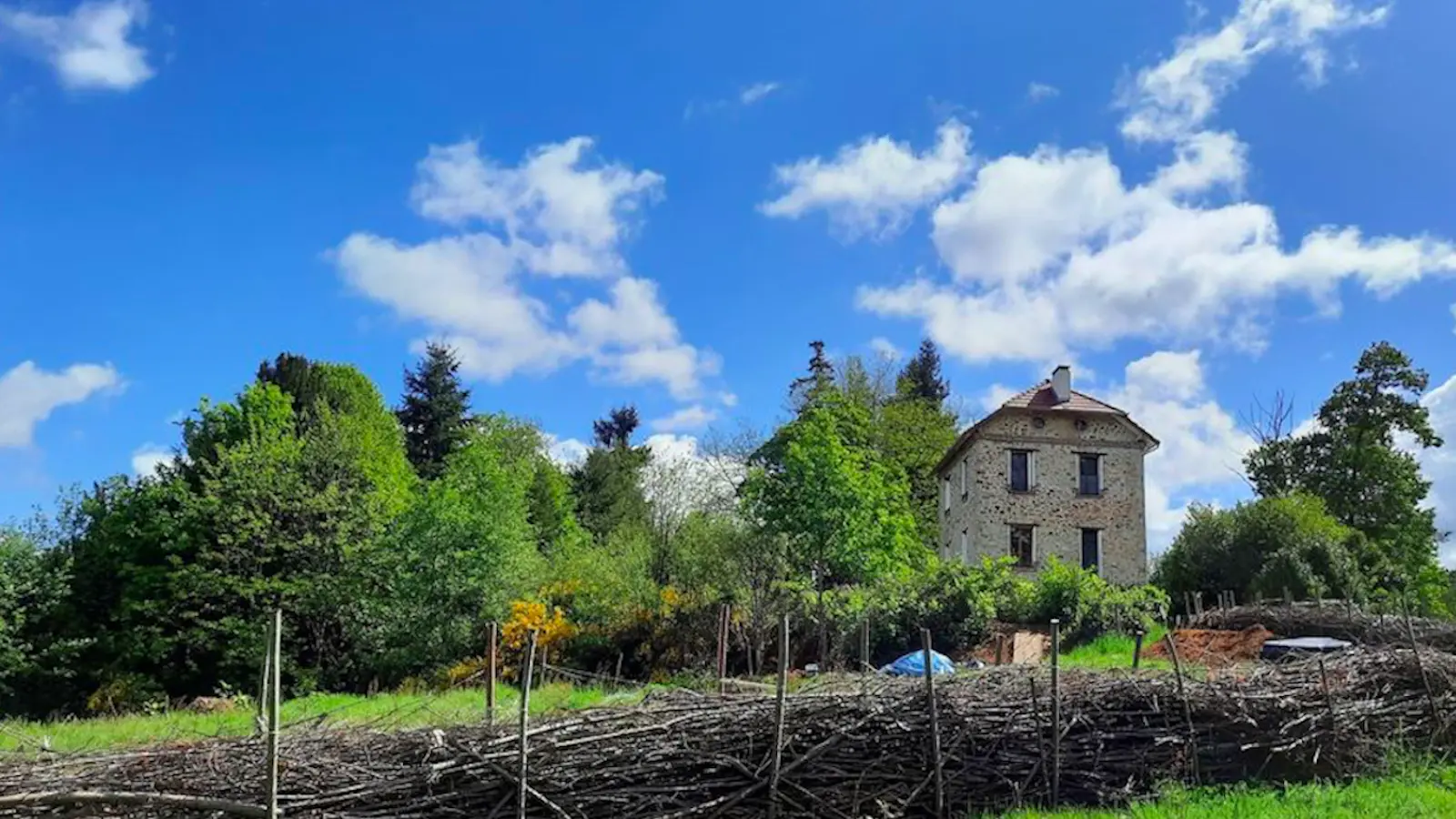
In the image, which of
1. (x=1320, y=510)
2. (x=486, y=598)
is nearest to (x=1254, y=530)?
(x=1320, y=510)

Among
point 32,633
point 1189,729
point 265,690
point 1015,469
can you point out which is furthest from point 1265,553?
point 32,633

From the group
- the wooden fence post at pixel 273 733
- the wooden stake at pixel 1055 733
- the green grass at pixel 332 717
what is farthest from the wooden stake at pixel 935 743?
the wooden fence post at pixel 273 733

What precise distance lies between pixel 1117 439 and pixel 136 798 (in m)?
29.1

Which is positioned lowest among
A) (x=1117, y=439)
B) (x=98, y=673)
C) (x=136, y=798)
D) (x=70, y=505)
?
(x=98, y=673)

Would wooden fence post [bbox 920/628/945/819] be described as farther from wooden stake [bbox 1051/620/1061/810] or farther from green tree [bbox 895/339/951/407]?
green tree [bbox 895/339/951/407]

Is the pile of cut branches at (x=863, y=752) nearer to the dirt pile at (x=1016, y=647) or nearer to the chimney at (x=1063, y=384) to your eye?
the dirt pile at (x=1016, y=647)

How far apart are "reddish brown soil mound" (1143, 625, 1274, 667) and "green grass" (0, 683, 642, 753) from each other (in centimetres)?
995

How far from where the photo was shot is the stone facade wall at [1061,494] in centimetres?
3034

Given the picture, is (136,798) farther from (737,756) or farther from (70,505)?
(70,505)

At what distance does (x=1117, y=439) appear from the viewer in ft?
101

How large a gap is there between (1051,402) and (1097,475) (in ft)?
8.37

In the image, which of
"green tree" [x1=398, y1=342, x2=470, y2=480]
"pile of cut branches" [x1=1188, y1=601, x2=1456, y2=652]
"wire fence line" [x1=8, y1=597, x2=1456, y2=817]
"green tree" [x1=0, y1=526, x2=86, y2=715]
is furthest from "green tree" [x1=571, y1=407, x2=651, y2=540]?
"wire fence line" [x1=8, y1=597, x2=1456, y2=817]

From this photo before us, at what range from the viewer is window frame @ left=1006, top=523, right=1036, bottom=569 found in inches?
1190

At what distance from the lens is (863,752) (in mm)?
7969
